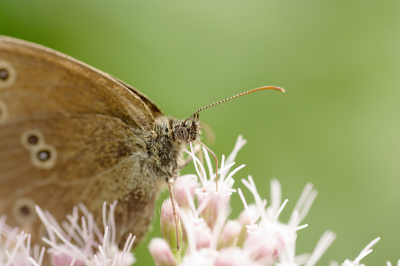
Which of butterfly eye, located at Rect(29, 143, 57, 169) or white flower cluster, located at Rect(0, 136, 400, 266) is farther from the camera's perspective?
butterfly eye, located at Rect(29, 143, 57, 169)

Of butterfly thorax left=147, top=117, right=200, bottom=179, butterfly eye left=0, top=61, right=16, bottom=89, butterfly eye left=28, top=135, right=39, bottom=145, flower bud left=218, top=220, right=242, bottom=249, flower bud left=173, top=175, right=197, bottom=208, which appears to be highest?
butterfly eye left=0, top=61, right=16, bottom=89

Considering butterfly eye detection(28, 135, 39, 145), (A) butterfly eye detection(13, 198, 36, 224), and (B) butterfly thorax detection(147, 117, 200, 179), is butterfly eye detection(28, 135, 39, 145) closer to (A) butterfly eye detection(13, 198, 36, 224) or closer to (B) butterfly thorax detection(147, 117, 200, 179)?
(A) butterfly eye detection(13, 198, 36, 224)

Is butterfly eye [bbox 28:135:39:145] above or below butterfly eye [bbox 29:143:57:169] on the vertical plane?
above

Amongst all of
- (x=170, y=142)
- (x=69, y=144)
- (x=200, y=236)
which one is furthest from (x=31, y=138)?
(x=200, y=236)

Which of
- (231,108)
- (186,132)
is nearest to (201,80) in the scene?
(231,108)

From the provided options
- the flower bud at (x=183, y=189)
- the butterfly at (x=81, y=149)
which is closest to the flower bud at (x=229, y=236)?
the flower bud at (x=183, y=189)

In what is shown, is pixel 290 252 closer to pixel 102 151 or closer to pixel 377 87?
pixel 102 151

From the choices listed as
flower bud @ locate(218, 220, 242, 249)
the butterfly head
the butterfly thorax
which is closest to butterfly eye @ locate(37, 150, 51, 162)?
the butterfly thorax
